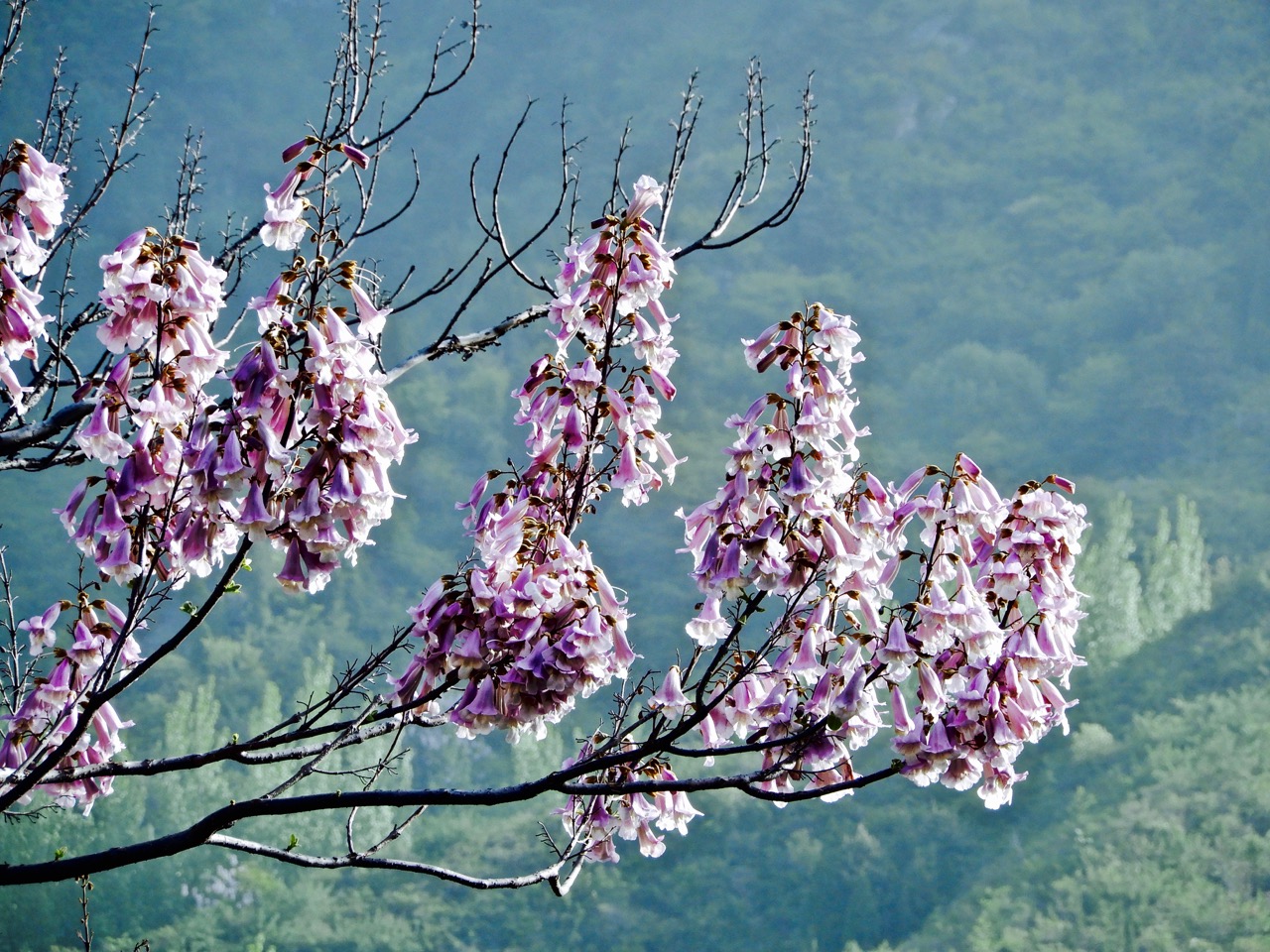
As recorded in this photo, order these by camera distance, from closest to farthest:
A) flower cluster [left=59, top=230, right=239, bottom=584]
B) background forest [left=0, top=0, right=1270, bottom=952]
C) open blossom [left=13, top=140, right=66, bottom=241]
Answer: flower cluster [left=59, top=230, right=239, bottom=584]
open blossom [left=13, top=140, right=66, bottom=241]
background forest [left=0, top=0, right=1270, bottom=952]

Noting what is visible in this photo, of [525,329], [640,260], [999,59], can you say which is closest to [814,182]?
[999,59]

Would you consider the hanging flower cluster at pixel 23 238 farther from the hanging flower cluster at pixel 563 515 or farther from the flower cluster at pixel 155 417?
the hanging flower cluster at pixel 563 515

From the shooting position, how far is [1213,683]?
19516mm

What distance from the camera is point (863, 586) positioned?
2352mm

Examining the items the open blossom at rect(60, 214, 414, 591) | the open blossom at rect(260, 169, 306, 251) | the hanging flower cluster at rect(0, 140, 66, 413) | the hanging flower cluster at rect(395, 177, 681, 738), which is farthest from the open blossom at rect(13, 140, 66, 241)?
the hanging flower cluster at rect(395, 177, 681, 738)

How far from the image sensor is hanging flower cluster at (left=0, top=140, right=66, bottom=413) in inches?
87.7

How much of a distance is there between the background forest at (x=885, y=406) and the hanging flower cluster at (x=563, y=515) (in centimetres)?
1623

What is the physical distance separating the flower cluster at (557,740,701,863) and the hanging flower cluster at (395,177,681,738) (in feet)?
1.83

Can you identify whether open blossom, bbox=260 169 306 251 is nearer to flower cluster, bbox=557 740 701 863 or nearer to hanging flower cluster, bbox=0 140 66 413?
hanging flower cluster, bbox=0 140 66 413

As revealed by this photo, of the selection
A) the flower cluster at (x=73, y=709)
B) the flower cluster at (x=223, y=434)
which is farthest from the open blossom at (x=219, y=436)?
the flower cluster at (x=73, y=709)

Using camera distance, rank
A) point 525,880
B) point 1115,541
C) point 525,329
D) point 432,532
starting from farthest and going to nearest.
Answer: point 525,329
point 432,532
point 1115,541
point 525,880

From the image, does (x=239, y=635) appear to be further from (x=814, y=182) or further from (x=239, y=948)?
A: (x=814, y=182)

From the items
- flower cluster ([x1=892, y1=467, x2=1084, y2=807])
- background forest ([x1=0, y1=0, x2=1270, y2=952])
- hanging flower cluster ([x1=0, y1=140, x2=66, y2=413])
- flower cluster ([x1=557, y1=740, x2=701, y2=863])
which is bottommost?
flower cluster ([x1=557, y1=740, x2=701, y2=863])

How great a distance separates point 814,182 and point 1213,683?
15.6 meters
